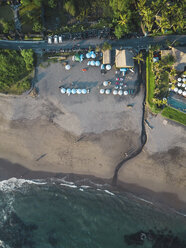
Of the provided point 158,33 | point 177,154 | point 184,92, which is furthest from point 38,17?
point 177,154

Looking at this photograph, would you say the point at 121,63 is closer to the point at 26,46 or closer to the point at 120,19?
the point at 120,19

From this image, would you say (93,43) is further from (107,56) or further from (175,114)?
(175,114)

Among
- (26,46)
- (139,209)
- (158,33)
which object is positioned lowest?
(139,209)

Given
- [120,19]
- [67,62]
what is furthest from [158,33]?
[67,62]

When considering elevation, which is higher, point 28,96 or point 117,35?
point 117,35

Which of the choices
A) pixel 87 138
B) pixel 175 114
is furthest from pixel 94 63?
pixel 175 114

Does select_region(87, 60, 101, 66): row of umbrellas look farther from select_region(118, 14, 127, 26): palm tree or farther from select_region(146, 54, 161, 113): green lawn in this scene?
select_region(146, 54, 161, 113): green lawn

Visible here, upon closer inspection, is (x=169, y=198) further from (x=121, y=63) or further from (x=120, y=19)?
(x=120, y=19)
